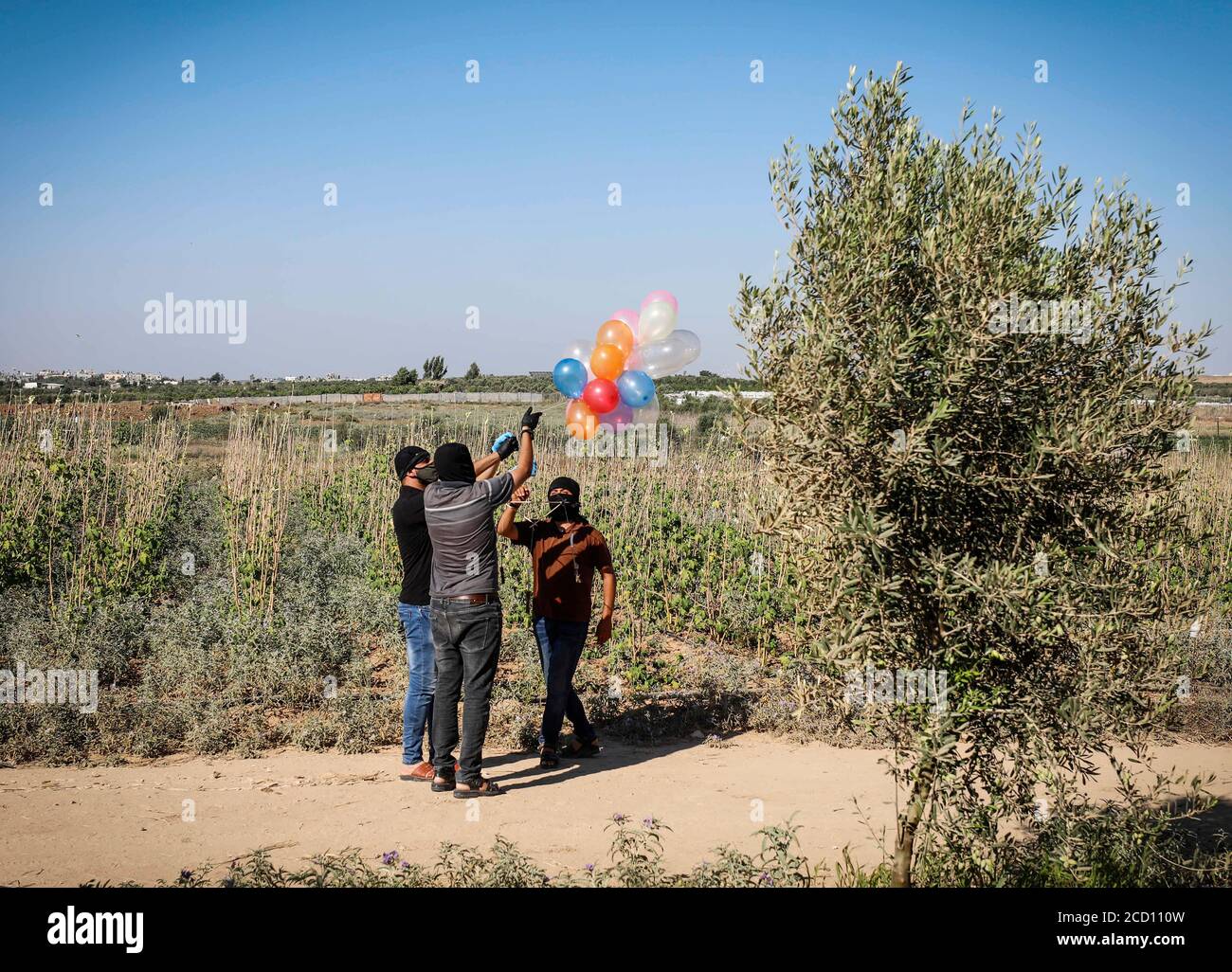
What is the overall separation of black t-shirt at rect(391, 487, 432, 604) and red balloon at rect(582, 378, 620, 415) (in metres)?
8.32

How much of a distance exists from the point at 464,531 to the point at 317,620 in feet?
12.8

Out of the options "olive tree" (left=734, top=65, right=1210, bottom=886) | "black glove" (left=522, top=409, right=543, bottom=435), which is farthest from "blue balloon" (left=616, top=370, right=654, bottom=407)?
"olive tree" (left=734, top=65, right=1210, bottom=886)

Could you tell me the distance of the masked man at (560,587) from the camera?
5934mm

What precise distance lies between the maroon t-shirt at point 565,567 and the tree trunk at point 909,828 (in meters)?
2.56

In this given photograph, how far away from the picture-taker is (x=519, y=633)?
341 inches

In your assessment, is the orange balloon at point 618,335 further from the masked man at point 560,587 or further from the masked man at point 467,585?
the masked man at point 467,585

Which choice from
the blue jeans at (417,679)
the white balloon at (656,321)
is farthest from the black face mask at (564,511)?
the white balloon at (656,321)

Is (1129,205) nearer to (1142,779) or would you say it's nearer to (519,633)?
(1142,779)

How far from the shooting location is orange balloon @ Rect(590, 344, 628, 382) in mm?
14195

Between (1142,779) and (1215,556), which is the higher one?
(1215,556)

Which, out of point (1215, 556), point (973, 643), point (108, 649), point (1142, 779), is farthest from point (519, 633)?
point (1215, 556)

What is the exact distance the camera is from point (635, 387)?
46.0 ft

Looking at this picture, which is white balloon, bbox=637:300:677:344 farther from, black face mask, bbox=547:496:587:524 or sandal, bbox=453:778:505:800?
sandal, bbox=453:778:505:800
